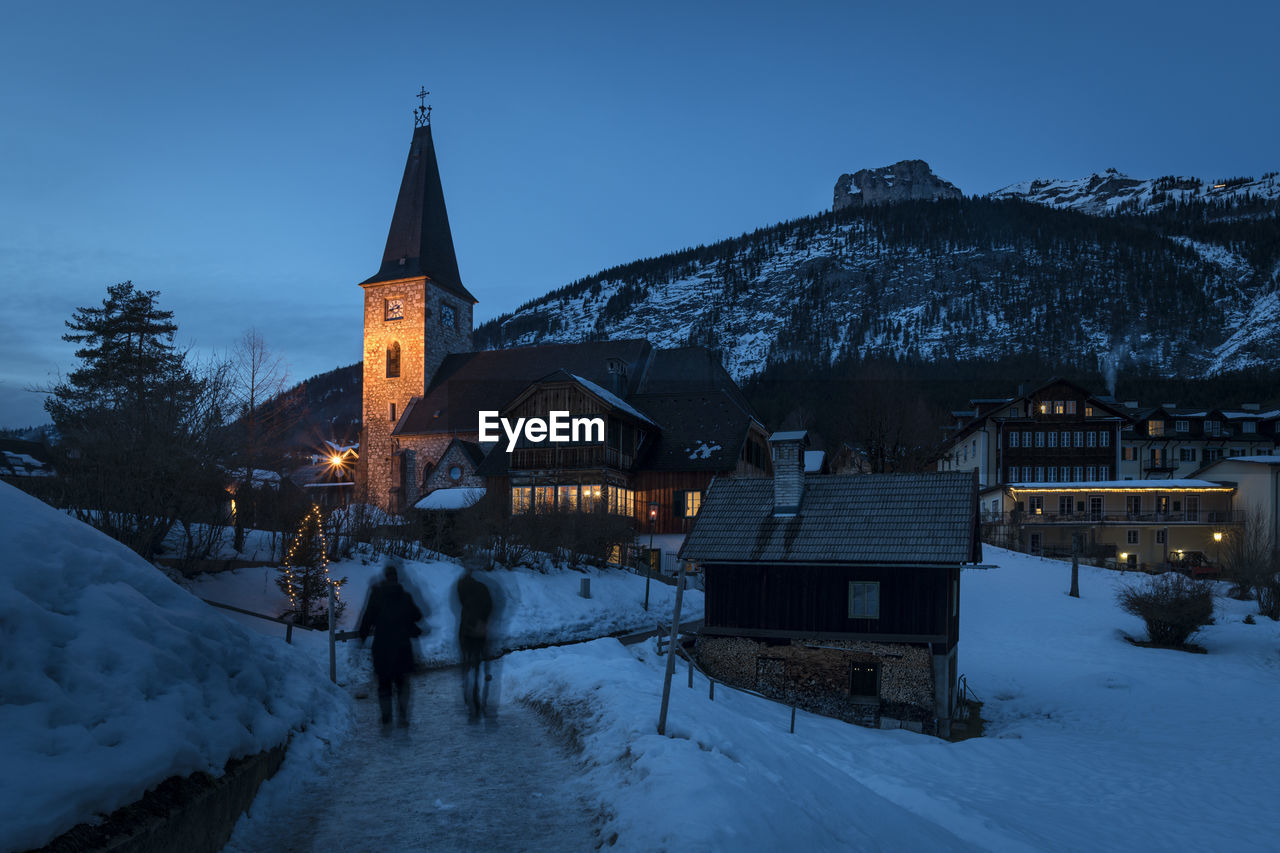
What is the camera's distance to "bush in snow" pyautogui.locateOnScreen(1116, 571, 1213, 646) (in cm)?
3206

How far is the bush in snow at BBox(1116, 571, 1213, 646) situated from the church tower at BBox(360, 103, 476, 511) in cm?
4647

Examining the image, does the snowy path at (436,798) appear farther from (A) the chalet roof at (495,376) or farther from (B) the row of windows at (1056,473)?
(B) the row of windows at (1056,473)

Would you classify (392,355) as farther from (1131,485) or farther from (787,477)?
(1131,485)

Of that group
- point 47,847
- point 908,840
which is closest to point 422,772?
point 47,847

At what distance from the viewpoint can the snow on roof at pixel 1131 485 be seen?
61562 mm

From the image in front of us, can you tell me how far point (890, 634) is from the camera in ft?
75.7

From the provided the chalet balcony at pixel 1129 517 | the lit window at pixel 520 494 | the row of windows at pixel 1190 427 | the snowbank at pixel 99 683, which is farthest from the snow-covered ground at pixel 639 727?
the row of windows at pixel 1190 427

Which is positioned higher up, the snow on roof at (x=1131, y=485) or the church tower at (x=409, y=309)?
the church tower at (x=409, y=309)

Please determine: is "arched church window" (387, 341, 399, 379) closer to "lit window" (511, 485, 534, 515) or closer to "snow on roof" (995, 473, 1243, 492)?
"lit window" (511, 485, 534, 515)

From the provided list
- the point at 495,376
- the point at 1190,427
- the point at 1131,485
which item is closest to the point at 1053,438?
the point at 1131,485

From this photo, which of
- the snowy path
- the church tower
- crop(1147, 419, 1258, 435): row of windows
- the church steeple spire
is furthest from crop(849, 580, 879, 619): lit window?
crop(1147, 419, 1258, 435): row of windows

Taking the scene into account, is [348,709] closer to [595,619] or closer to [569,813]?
[569,813]

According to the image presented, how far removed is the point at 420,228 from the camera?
216ft

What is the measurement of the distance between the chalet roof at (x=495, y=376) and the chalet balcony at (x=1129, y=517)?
92.1 ft
